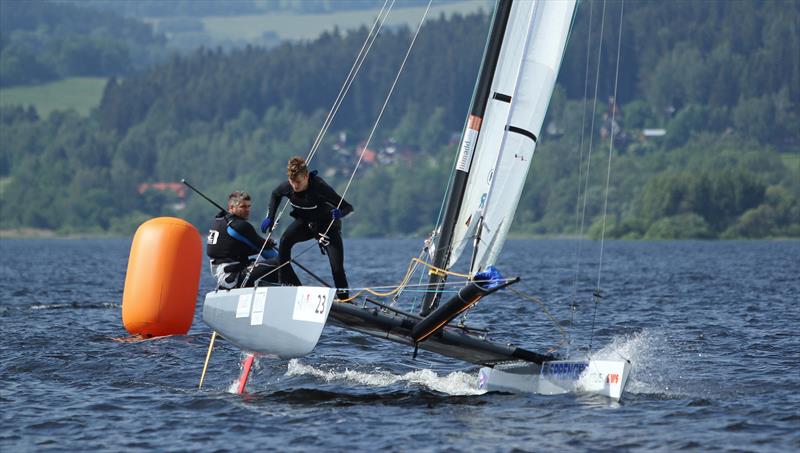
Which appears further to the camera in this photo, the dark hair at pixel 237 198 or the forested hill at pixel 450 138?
the forested hill at pixel 450 138

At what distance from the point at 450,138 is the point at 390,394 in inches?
6407

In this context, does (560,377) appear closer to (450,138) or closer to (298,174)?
(298,174)

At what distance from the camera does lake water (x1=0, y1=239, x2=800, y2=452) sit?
11820 mm

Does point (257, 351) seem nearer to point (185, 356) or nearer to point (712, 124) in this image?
point (185, 356)

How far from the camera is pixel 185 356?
1744 cm

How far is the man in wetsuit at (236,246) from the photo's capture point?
14289mm

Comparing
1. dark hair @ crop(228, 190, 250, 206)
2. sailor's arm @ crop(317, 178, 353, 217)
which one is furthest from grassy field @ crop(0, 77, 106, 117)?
sailor's arm @ crop(317, 178, 353, 217)

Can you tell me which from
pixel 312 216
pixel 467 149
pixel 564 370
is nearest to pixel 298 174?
pixel 312 216

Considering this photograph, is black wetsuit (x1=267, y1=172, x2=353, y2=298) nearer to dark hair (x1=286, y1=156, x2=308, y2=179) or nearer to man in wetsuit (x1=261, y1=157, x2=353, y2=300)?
man in wetsuit (x1=261, y1=157, x2=353, y2=300)

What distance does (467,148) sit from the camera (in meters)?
13.7

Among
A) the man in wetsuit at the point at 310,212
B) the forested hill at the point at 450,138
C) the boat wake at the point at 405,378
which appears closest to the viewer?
the man in wetsuit at the point at 310,212

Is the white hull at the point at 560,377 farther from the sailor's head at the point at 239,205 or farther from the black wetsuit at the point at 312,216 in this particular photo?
the sailor's head at the point at 239,205

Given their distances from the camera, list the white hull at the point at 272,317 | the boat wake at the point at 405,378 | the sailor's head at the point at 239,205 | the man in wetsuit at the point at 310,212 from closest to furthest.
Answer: the white hull at the point at 272,317, the man in wetsuit at the point at 310,212, the sailor's head at the point at 239,205, the boat wake at the point at 405,378

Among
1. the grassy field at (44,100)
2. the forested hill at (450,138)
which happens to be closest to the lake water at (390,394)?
the forested hill at (450,138)
